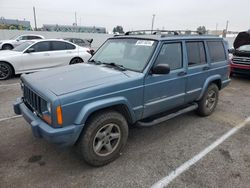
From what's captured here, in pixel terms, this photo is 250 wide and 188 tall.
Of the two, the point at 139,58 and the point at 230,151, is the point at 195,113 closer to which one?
the point at 230,151

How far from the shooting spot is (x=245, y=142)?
12.4ft

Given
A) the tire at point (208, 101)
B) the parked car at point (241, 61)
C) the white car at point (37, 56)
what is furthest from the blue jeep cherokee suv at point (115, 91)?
the parked car at point (241, 61)

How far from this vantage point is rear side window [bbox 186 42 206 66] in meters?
4.03

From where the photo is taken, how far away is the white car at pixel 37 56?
7.89 meters

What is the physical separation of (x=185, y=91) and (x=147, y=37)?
4.12ft

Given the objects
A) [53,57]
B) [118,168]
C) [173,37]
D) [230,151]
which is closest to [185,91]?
[173,37]

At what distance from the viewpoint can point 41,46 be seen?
8547mm

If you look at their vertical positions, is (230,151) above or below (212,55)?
below

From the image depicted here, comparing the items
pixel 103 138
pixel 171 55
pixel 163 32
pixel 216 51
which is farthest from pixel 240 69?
pixel 103 138

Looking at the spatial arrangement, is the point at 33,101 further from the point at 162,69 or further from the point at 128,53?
the point at 162,69

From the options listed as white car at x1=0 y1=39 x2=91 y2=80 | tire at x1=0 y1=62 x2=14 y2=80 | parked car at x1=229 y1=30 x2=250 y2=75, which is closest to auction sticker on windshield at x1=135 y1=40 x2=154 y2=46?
white car at x1=0 y1=39 x2=91 y2=80

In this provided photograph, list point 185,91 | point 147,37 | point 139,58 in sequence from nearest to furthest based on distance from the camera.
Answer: point 139,58 → point 147,37 → point 185,91

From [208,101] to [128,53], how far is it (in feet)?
7.85

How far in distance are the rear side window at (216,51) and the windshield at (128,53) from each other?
1767 mm
